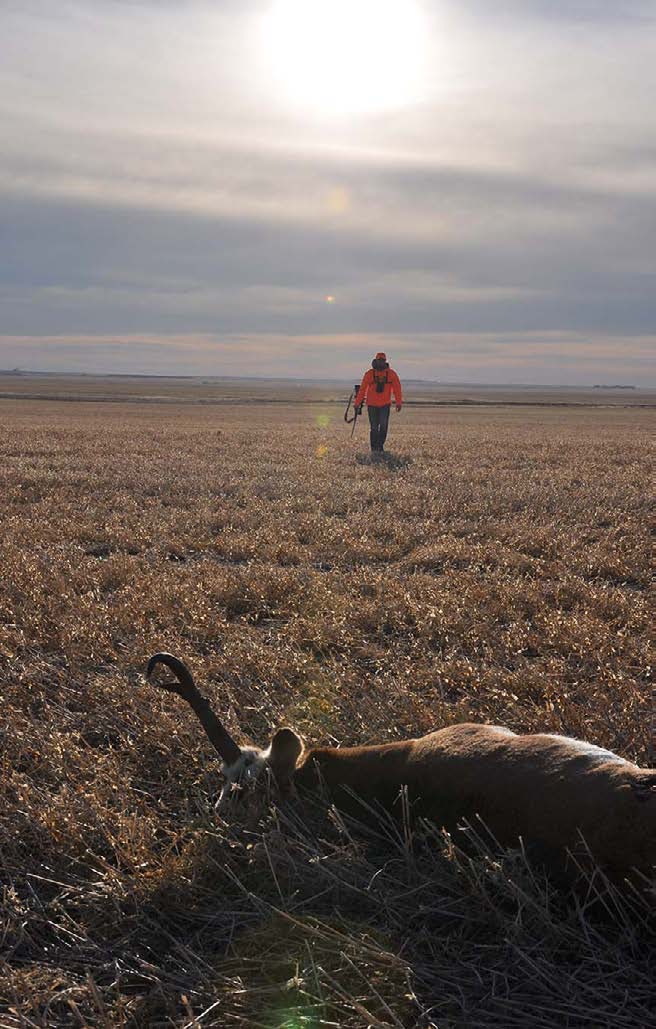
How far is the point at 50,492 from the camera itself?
12.3 metres

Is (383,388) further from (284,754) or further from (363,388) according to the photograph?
(284,754)

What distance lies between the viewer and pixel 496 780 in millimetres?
2607

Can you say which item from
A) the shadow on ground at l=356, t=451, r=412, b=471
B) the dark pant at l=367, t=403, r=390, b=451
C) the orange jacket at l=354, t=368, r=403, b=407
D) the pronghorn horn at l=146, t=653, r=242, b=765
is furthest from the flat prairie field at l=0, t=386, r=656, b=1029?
the orange jacket at l=354, t=368, r=403, b=407

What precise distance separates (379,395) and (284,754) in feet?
57.1

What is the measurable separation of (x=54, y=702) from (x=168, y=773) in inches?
45.6

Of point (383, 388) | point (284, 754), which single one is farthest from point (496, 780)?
point (383, 388)

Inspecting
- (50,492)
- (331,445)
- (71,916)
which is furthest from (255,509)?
(331,445)

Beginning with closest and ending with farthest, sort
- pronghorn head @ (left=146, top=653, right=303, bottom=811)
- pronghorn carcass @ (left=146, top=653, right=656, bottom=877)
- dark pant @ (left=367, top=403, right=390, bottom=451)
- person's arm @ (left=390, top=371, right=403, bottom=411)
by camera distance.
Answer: pronghorn carcass @ (left=146, top=653, right=656, bottom=877) → pronghorn head @ (left=146, top=653, right=303, bottom=811) → dark pant @ (left=367, top=403, right=390, bottom=451) → person's arm @ (left=390, top=371, right=403, bottom=411)

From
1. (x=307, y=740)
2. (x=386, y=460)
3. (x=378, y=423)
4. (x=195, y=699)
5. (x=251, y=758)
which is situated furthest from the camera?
(x=378, y=423)

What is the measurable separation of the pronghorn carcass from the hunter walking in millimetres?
16729

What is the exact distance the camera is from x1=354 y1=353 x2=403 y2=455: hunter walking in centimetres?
1988

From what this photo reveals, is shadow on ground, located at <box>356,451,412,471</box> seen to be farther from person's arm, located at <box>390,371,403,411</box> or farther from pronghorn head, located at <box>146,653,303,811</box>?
pronghorn head, located at <box>146,653,303,811</box>

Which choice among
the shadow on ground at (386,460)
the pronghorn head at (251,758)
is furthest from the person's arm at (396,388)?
the pronghorn head at (251,758)

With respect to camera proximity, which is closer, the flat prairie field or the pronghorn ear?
the flat prairie field
